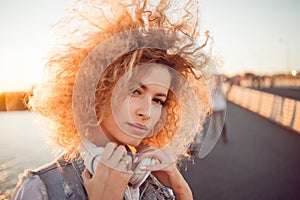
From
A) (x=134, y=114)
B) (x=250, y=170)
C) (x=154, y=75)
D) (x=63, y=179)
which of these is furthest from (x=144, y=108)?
(x=250, y=170)

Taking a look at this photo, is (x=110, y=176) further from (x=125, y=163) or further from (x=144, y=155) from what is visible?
(x=144, y=155)

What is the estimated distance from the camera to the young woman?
5.23ft

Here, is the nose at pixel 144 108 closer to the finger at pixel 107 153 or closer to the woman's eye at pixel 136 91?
the woman's eye at pixel 136 91

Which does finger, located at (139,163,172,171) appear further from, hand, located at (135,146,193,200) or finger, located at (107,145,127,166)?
finger, located at (107,145,127,166)

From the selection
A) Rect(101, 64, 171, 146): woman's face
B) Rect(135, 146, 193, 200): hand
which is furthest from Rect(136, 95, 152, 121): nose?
Rect(135, 146, 193, 200): hand

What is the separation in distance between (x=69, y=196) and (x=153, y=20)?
2.93 ft

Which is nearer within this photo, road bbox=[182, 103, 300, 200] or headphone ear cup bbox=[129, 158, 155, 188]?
headphone ear cup bbox=[129, 158, 155, 188]

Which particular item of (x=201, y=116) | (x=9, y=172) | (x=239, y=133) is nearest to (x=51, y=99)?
(x=201, y=116)

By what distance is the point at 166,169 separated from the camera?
5.92ft

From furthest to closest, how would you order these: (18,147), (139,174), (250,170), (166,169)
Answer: (250,170) < (18,147) < (166,169) < (139,174)

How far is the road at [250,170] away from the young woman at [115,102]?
15.2 ft

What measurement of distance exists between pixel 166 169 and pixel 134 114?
0.29 metres

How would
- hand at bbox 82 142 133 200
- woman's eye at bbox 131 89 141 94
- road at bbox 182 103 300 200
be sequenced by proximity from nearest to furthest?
1. hand at bbox 82 142 133 200
2. woman's eye at bbox 131 89 141 94
3. road at bbox 182 103 300 200

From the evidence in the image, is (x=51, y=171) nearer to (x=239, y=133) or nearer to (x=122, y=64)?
(x=122, y=64)
